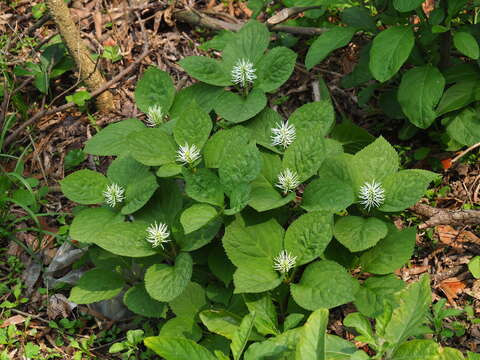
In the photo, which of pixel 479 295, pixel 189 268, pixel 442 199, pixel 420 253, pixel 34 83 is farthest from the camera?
pixel 34 83

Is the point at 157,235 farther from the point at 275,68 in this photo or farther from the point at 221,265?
the point at 275,68

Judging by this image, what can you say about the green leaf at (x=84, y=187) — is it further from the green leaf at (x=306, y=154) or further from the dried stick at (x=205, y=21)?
the dried stick at (x=205, y=21)

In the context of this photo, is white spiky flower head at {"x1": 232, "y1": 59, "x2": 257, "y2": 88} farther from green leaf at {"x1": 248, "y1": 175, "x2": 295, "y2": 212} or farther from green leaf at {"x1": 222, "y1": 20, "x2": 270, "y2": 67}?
green leaf at {"x1": 248, "y1": 175, "x2": 295, "y2": 212}

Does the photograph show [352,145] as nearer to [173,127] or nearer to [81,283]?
[173,127]

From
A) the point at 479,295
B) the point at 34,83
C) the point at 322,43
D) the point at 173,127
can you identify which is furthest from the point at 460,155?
the point at 34,83

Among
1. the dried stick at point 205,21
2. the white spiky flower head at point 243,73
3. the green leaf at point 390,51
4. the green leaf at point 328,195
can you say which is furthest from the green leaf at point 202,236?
the dried stick at point 205,21
